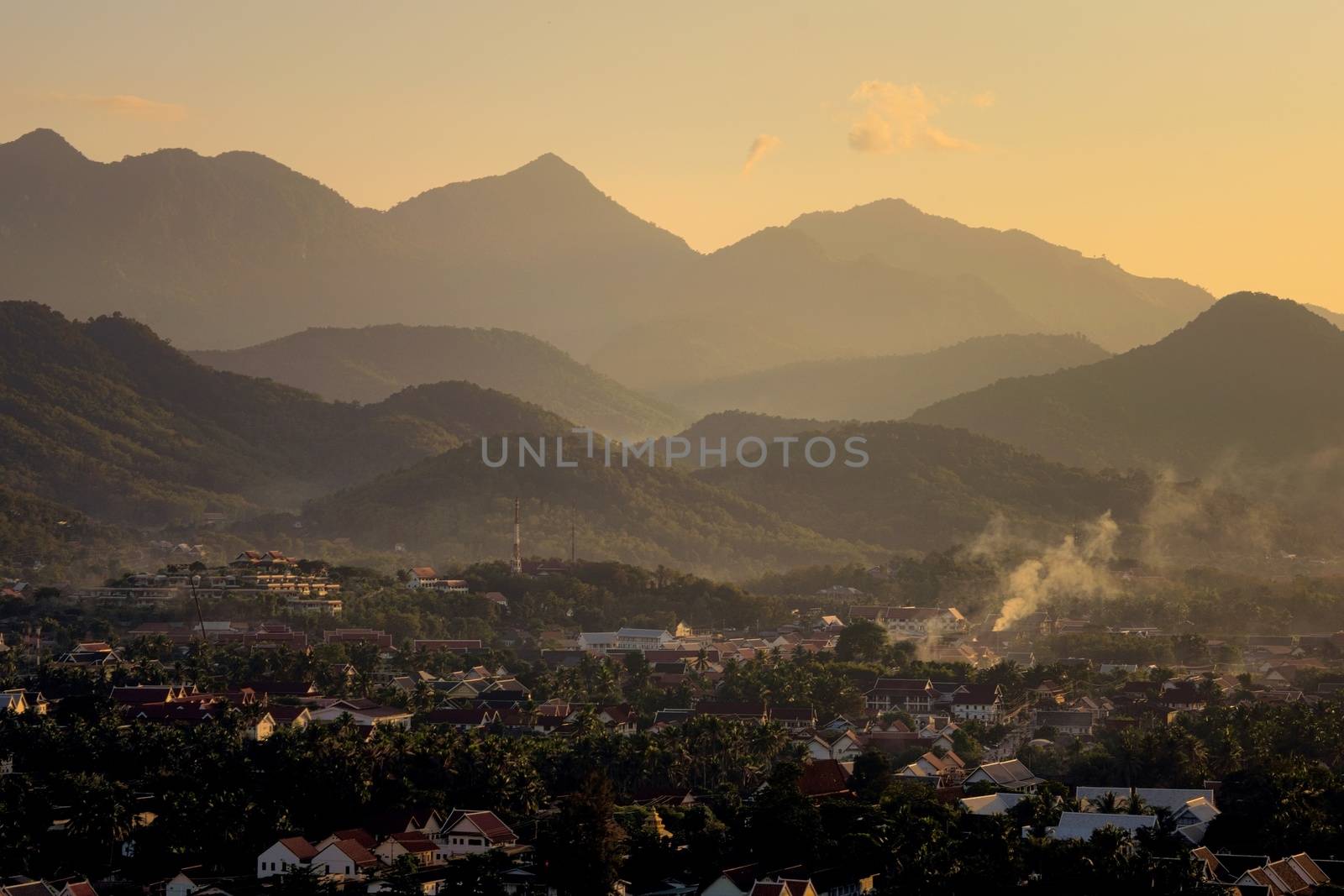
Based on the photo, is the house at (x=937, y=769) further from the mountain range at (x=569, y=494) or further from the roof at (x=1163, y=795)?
the mountain range at (x=569, y=494)

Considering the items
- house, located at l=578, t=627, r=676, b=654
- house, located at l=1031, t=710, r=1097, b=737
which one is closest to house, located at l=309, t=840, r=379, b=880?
house, located at l=1031, t=710, r=1097, b=737

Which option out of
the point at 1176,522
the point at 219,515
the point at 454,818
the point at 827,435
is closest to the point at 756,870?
the point at 454,818

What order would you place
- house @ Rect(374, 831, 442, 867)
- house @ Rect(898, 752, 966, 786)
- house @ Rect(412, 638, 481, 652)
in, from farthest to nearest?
house @ Rect(412, 638, 481, 652)
house @ Rect(898, 752, 966, 786)
house @ Rect(374, 831, 442, 867)

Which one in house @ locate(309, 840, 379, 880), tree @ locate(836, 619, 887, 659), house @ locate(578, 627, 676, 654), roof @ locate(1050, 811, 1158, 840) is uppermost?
tree @ locate(836, 619, 887, 659)

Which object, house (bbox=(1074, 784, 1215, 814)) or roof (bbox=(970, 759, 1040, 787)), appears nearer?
house (bbox=(1074, 784, 1215, 814))

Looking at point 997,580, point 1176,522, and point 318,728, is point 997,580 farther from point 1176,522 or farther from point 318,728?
point 318,728

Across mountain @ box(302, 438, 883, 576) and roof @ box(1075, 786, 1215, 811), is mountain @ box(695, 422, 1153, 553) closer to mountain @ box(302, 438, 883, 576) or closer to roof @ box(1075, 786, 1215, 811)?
mountain @ box(302, 438, 883, 576)

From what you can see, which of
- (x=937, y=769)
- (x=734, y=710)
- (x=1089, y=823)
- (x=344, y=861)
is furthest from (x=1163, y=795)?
(x=734, y=710)
